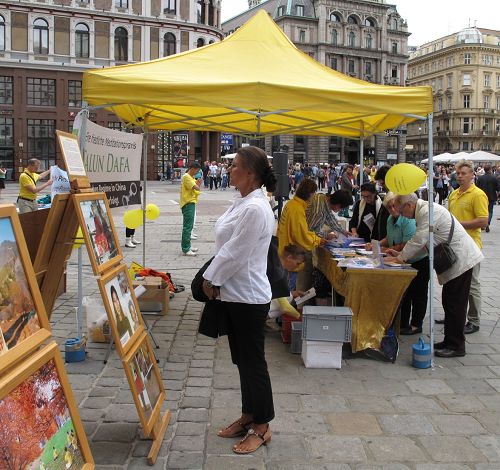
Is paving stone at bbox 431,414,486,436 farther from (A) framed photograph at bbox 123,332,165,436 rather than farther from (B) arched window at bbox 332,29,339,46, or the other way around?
(B) arched window at bbox 332,29,339,46

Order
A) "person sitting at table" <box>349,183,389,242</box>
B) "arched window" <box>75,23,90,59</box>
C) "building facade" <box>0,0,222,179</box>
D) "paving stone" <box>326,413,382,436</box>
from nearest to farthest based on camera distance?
1. "paving stone" <box>326,413,382,436</box>
2. "person sitting at table" <box>349,183,389,242</box>
3. "building facade" <box>0,0,222,179</box>
4. "arched window" <box>75,23,90,59</box>

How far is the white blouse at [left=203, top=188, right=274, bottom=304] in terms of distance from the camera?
328 centimetres

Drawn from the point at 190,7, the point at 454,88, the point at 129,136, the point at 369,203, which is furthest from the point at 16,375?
the point at 454,88

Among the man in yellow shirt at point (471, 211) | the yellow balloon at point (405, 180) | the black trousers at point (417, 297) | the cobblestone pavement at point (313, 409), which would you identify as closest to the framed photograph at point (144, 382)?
the cobblestone pavement at point (313, 409)

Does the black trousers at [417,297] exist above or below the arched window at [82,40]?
below

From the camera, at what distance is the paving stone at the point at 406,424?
3879mm

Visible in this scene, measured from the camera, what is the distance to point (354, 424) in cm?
397

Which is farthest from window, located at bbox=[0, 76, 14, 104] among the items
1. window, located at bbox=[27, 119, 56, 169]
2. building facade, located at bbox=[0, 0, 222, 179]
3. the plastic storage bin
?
the plastic storage bin

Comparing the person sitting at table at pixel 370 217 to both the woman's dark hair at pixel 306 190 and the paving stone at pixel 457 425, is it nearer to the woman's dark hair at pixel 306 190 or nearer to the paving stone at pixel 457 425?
the woman's dark hair at pixel 306 190

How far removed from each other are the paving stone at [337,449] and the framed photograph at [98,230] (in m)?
1.73

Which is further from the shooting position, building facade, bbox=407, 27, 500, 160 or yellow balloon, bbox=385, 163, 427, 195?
building facade, bbox=407, 27, 500, 160

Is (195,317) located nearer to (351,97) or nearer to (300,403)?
(300,403)

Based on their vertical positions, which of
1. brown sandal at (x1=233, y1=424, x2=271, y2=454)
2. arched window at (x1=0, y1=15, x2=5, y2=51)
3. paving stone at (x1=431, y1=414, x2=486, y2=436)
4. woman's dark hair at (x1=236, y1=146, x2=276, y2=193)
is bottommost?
paving stone at (x1=431, y1=414, x2=486, y2=436)

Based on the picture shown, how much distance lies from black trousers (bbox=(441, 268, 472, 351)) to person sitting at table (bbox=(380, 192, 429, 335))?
2.31ft
